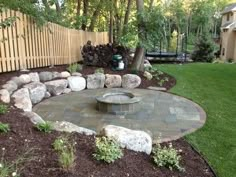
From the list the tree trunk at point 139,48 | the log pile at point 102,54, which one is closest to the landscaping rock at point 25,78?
the log pile at point 102,54

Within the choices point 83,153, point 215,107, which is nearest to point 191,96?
point 215,107

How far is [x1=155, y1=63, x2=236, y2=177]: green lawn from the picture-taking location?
11.4 ft

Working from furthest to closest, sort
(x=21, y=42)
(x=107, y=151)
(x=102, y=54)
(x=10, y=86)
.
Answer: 1. (x=102, y=54)
2. (x=21, y=42)
3. (x=10, y=86)
4. (x=107, y=151)

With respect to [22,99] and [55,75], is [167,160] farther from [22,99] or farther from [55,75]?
[55,75]

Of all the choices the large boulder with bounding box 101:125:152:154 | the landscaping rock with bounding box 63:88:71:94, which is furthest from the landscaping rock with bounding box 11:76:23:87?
the large boulder with bounding box 101:125:152:154

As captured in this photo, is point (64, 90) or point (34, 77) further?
point (64, 90)

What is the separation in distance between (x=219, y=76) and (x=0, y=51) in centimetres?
722

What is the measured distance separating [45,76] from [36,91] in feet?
3.71

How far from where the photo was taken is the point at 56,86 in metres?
6.67

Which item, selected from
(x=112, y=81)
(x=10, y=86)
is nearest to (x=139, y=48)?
(x=112, y=81)

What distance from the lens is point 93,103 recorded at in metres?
5.98

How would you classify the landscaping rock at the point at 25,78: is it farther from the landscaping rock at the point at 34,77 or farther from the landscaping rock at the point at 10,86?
the landscaping rock at the point at 10,86

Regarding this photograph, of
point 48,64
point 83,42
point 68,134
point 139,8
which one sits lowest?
point 68,134

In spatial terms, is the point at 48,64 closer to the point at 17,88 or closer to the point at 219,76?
the point at 17,88
